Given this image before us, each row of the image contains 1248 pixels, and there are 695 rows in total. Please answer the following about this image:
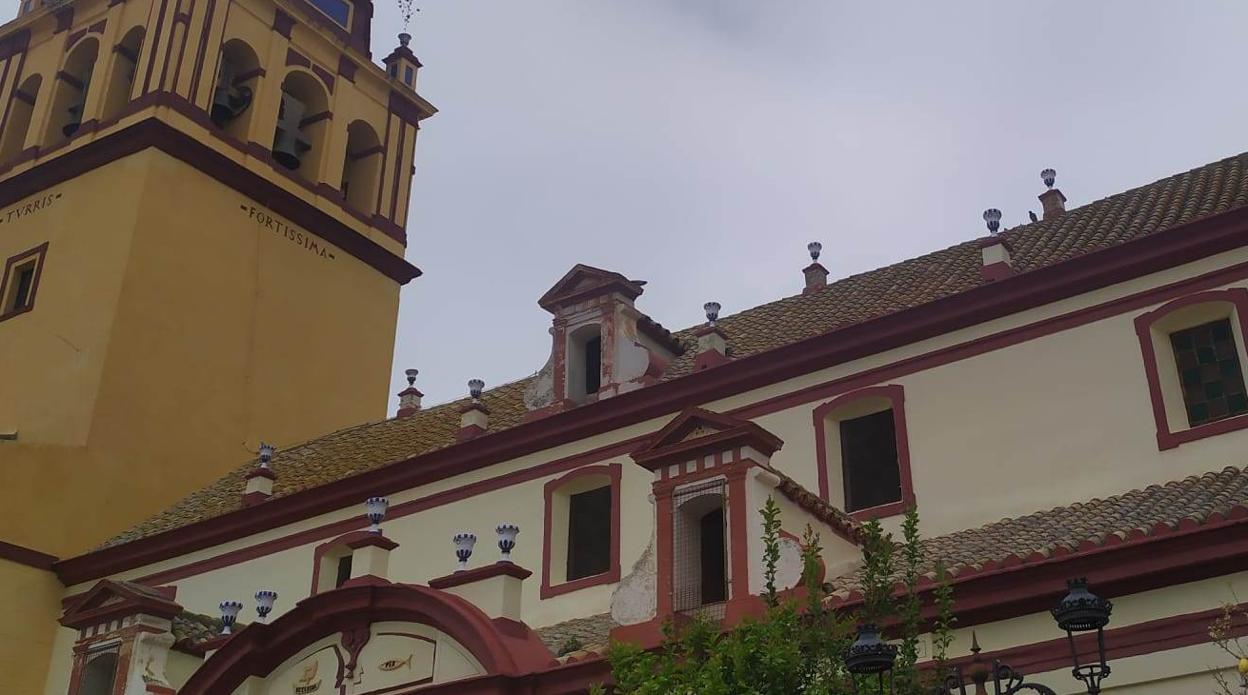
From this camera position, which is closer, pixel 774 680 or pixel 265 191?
pixel 774 680

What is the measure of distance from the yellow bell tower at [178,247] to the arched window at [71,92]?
43 mm

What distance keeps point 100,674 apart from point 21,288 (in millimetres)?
11083

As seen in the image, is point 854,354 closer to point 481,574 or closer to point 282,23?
point 481,574

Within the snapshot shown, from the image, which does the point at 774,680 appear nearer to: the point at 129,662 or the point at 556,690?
the point at 556,690

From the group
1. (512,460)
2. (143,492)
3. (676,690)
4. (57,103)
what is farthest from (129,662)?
(57,103)

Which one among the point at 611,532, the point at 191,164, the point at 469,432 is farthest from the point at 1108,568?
the point at 191,164

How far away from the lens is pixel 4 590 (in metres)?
23.2

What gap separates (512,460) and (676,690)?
9.72 m

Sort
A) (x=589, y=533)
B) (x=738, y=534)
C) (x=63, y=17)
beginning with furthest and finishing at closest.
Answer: (x=63, y=17)
(x=589, y=533)
(x=738, y=534)

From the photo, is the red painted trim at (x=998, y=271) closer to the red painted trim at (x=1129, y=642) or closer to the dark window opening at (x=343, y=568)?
the red painted trim at (x=1129, y=642)

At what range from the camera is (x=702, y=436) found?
50.5 feet

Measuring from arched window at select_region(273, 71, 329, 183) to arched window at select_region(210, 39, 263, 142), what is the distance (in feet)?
2.35

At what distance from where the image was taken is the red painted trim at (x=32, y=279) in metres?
27.1

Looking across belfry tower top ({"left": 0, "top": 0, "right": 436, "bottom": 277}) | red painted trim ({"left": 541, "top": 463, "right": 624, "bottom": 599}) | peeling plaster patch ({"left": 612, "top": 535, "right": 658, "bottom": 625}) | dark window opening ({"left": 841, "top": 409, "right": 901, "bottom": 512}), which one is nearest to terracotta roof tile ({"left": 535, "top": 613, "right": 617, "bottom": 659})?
peeling plaster patch ({"left": 612, "top": 535, "right": 658, "bottom": 625})
